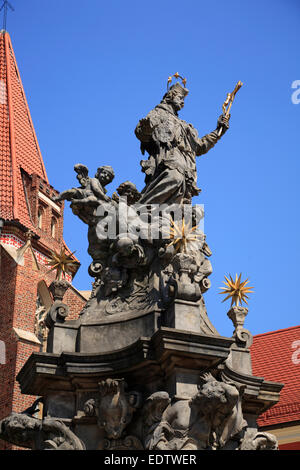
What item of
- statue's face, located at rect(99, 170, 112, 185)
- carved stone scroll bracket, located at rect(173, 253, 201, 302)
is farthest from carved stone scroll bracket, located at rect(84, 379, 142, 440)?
statue's face, located at rect(99, 170, 112, 185)

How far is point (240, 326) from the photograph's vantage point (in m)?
8.98

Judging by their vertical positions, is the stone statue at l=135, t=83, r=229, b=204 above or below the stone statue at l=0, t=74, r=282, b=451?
above

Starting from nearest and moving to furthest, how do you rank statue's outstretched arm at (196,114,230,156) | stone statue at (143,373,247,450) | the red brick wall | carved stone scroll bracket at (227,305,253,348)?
1. stone statue at (143,373,247,450)
2. carved stone scroll bracket at (227,305,253,348)
3. statue's outstretched arm at (196,114,230,156)
4. the red brick wall

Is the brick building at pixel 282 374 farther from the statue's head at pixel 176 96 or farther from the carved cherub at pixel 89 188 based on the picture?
the carved cherub at pixel 89 188

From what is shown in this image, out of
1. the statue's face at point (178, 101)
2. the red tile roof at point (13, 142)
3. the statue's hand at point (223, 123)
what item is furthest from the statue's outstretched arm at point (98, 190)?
the red tile roof at point (13, 142)

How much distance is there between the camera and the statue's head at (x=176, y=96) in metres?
10.4

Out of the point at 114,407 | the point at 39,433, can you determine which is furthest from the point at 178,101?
the point at 39,433

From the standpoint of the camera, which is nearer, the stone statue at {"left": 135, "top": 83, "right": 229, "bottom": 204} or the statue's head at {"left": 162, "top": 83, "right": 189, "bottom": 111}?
the stone statue at {"left": 135, "top": 83, "right": 229, "bottom": 204}

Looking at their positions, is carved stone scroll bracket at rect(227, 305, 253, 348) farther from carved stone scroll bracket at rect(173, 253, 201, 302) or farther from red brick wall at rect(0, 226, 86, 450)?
red brick wall at rect(0, 226, 86, 450)

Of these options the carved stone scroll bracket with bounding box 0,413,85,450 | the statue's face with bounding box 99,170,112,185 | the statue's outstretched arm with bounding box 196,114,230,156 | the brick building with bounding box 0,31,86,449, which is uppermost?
the brick building with bounding box 0,31,86,449

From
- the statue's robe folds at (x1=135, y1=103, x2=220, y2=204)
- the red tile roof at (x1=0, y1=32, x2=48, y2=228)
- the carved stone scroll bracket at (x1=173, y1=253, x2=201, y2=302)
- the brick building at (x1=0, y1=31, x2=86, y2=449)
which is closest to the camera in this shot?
the carved stone scroll bracket at (x1=173, y1=253, x2=201, y2=302)

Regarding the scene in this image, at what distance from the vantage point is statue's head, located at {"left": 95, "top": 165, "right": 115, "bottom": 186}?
9.45m
